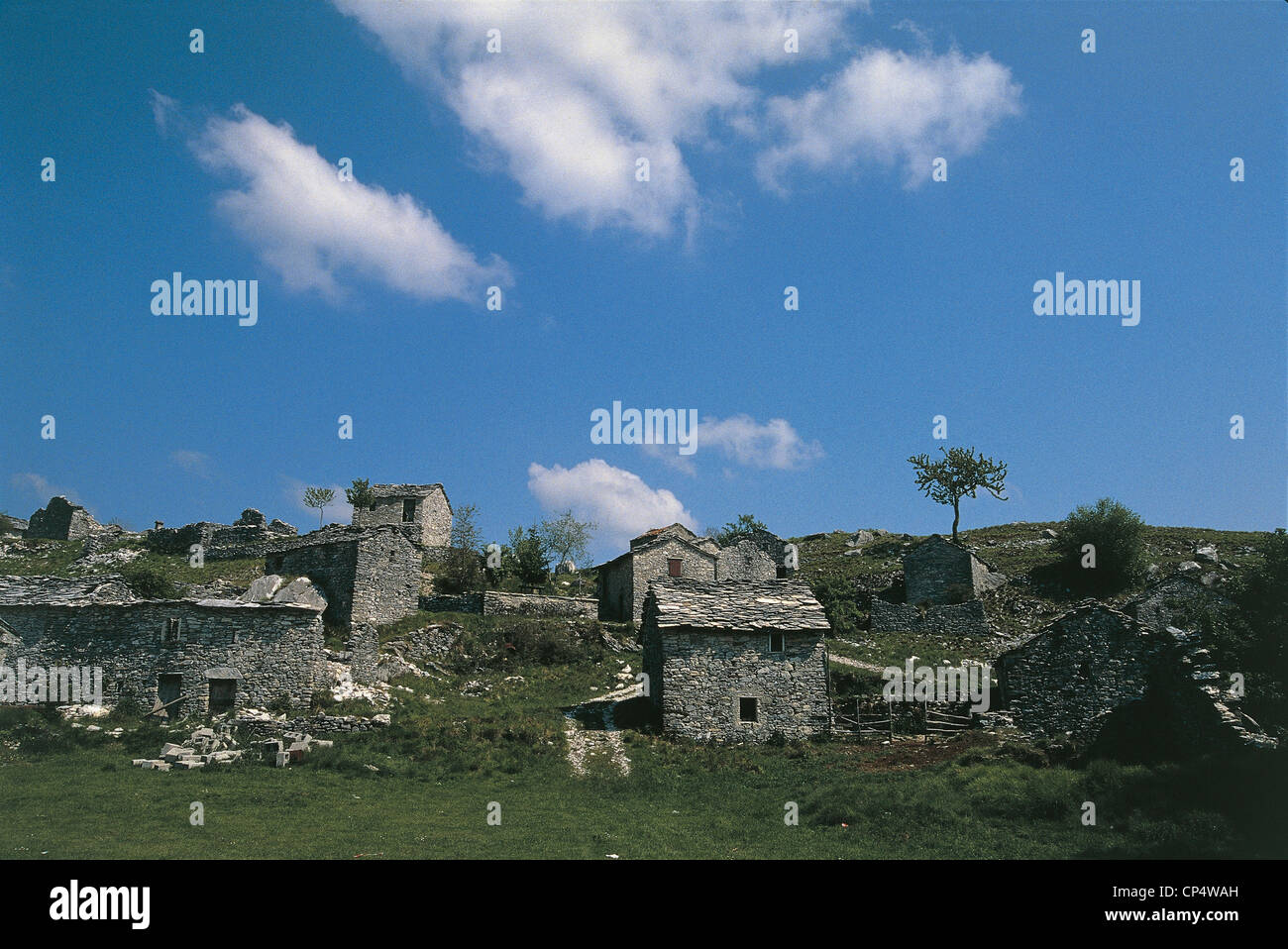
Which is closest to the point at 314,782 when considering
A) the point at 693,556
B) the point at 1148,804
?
the point at 1148,804

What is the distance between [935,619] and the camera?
45344mm

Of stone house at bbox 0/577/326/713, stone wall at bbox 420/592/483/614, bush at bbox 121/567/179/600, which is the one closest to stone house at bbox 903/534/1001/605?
stone wall at bbox 420/592/483/614

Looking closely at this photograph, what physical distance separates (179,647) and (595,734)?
1488 centimetres

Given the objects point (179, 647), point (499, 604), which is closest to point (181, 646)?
point (179, 647)

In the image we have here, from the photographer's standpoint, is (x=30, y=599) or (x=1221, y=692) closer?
(x=1221, y=692)

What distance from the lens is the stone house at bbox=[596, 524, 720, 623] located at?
147ft

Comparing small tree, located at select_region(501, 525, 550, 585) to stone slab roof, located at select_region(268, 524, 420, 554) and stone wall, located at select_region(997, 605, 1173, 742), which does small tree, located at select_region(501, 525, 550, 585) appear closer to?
stone slab roof, located at select_region(268, 524, 420, 554)

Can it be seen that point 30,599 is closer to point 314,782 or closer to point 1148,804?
point 314,782

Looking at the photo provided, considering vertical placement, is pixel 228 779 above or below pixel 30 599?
below

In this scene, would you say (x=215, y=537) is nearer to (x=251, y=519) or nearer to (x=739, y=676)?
(x=251, y=519)

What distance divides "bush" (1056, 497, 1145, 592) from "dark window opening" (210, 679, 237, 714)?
48.7 m

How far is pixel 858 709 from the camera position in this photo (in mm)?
27828

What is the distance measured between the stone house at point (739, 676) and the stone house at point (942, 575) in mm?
23963

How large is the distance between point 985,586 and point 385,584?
37.7 metres
